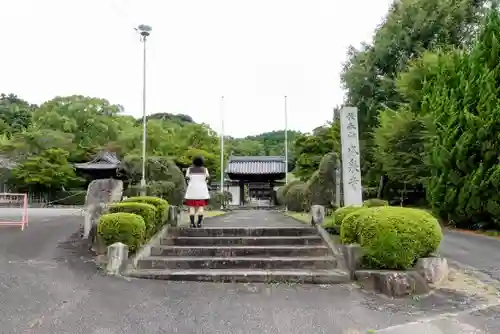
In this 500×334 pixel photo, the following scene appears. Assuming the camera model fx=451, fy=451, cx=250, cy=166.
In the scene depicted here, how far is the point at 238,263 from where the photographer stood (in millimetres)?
7043

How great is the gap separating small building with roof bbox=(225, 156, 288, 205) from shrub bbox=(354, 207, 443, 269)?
96.6 feet

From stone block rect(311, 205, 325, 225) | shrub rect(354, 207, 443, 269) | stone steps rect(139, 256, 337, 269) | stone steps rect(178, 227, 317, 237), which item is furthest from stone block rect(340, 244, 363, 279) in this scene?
stone block rect(311, 205, 325, 225)

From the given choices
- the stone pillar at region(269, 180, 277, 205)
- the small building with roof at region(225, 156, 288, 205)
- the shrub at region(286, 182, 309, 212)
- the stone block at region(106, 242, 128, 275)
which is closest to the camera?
the stone block at region(106, 242, 128, 275)

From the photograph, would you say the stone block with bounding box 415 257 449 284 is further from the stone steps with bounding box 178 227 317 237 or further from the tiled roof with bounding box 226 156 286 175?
the tiled roof with bounding box 226 156 286 175

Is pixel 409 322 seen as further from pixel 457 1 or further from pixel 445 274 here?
pixel 457 1

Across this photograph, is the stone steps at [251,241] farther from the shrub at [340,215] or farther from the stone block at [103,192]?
the stone block at [103,192]

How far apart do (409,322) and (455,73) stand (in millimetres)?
11970

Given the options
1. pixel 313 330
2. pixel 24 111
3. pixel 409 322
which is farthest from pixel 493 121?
pixel 24 111

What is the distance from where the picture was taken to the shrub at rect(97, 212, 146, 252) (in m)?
7.02

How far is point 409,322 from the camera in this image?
15.5ft

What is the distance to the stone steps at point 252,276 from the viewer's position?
6.41 meters

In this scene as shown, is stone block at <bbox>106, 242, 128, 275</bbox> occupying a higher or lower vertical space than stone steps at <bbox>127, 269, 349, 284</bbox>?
higher

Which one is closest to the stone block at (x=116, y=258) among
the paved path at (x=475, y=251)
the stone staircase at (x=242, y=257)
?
the stone staircase at (x=242, y=257)

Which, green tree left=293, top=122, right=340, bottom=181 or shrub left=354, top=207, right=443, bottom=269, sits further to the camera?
A: green tree left=293, top=122, right=340, bottom=181
